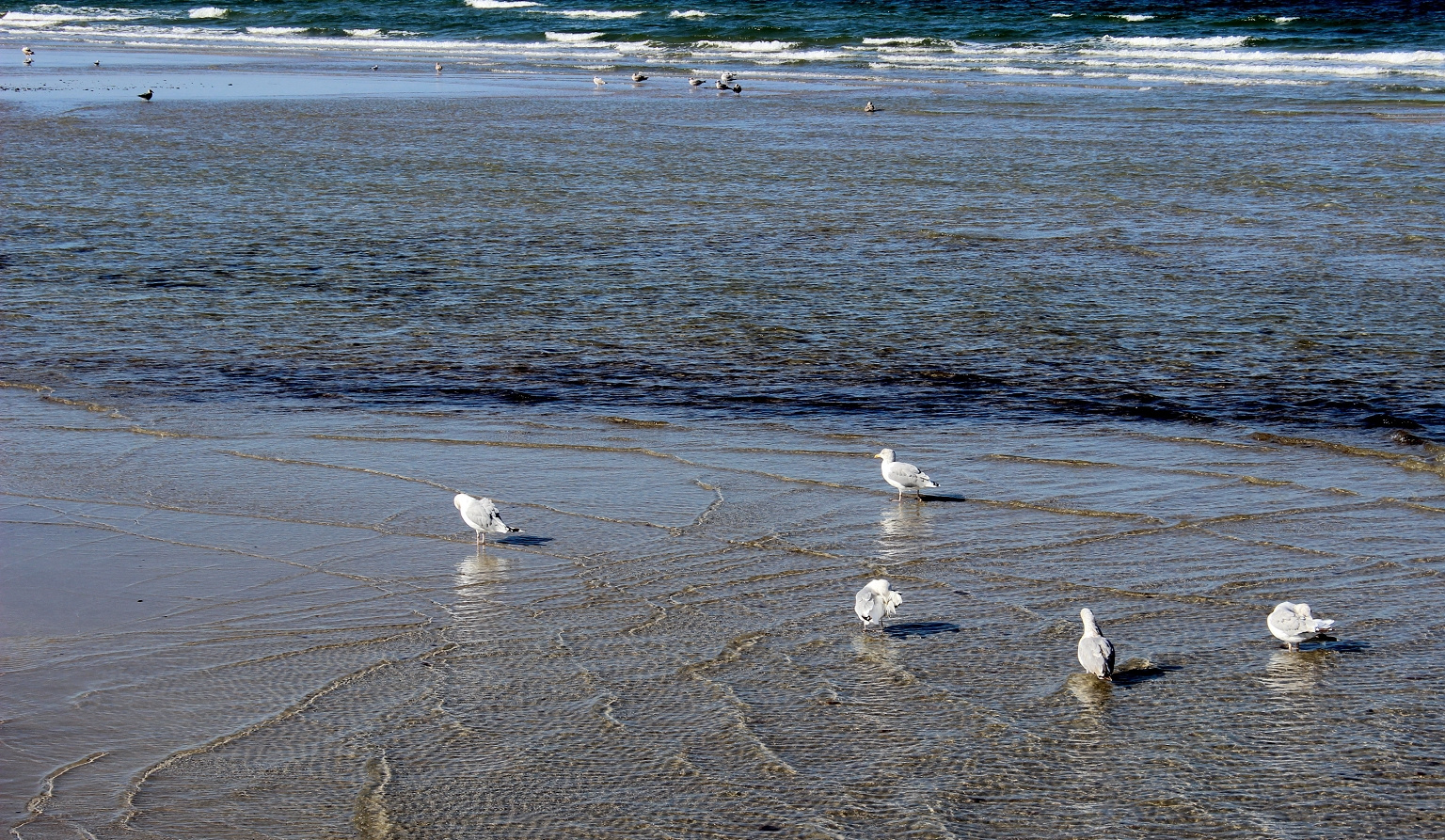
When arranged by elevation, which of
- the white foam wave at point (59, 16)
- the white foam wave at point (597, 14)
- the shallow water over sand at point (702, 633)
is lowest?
the shallow water over sand at point (702, 633)

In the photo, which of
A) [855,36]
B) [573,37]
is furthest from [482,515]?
[573,37]

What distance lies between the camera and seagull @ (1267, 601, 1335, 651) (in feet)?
19.4

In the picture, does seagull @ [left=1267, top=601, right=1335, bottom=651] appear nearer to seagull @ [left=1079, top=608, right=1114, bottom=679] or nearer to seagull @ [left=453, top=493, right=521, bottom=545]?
seagull @ [left=1079, top=608, right=1114, bottom=679]

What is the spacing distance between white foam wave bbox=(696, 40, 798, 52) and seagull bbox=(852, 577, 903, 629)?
42027mm

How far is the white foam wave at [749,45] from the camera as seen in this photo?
1843 inches

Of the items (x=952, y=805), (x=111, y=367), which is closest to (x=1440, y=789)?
(x=952, y=805)

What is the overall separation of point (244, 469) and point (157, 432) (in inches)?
39.6

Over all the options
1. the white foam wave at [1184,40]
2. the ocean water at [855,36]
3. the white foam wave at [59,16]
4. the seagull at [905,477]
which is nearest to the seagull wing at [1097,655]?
the seagull at [905,477]

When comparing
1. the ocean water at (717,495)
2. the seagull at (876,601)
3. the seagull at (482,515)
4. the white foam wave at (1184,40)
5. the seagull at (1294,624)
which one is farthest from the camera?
the white foam wave at (1184,40)

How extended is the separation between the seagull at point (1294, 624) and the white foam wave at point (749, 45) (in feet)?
138

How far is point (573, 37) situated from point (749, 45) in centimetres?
803

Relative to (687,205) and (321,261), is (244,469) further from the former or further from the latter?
(687,205)

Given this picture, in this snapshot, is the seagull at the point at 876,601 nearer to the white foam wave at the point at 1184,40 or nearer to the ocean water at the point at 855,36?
the ocean water at the point at 855,36

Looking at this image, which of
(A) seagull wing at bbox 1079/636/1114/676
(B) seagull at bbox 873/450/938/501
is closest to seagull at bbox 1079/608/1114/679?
(A) seagull wing at bbox 1079/636/1114/676
